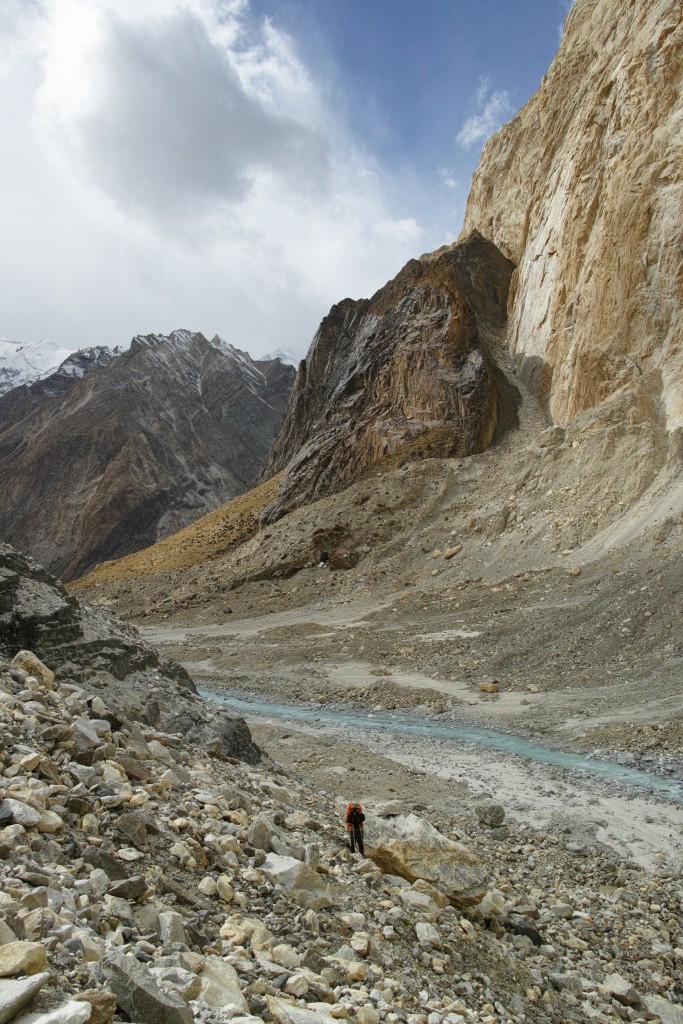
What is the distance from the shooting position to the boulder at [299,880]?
598 centimetres

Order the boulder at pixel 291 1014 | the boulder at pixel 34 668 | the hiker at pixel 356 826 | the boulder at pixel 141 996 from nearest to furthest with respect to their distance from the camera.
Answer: the boulder at pixel 141 996 → the boulder at pixel 291 1014 → the hiker at pixel 356 826 → the boulder at pixel 34 668

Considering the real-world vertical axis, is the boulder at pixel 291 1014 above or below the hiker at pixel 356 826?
above

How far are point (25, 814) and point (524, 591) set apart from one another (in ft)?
85.1

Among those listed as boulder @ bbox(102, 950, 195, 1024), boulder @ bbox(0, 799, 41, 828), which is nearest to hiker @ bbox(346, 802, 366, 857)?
boulder @ bbox(0, 799, 41, 828)

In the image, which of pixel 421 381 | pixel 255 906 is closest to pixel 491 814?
pixel 255 906

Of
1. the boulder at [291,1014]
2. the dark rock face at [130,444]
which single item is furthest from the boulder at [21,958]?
the dark rock face at [130,444]

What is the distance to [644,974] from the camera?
6.97 m

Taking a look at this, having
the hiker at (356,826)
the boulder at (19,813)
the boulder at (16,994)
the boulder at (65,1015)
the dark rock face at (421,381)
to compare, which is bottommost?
the hiker at (356,826)

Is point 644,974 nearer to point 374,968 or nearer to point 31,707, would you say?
point 374,968

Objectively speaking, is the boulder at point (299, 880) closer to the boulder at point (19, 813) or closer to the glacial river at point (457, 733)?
the boulder at point (19, 813)

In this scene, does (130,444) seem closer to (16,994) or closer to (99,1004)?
(99,1004)

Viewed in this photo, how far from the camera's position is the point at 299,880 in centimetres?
615

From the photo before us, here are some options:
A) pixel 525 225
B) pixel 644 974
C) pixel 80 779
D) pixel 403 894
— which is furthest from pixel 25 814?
pixel 525 225

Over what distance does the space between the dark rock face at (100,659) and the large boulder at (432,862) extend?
318 centimetres
